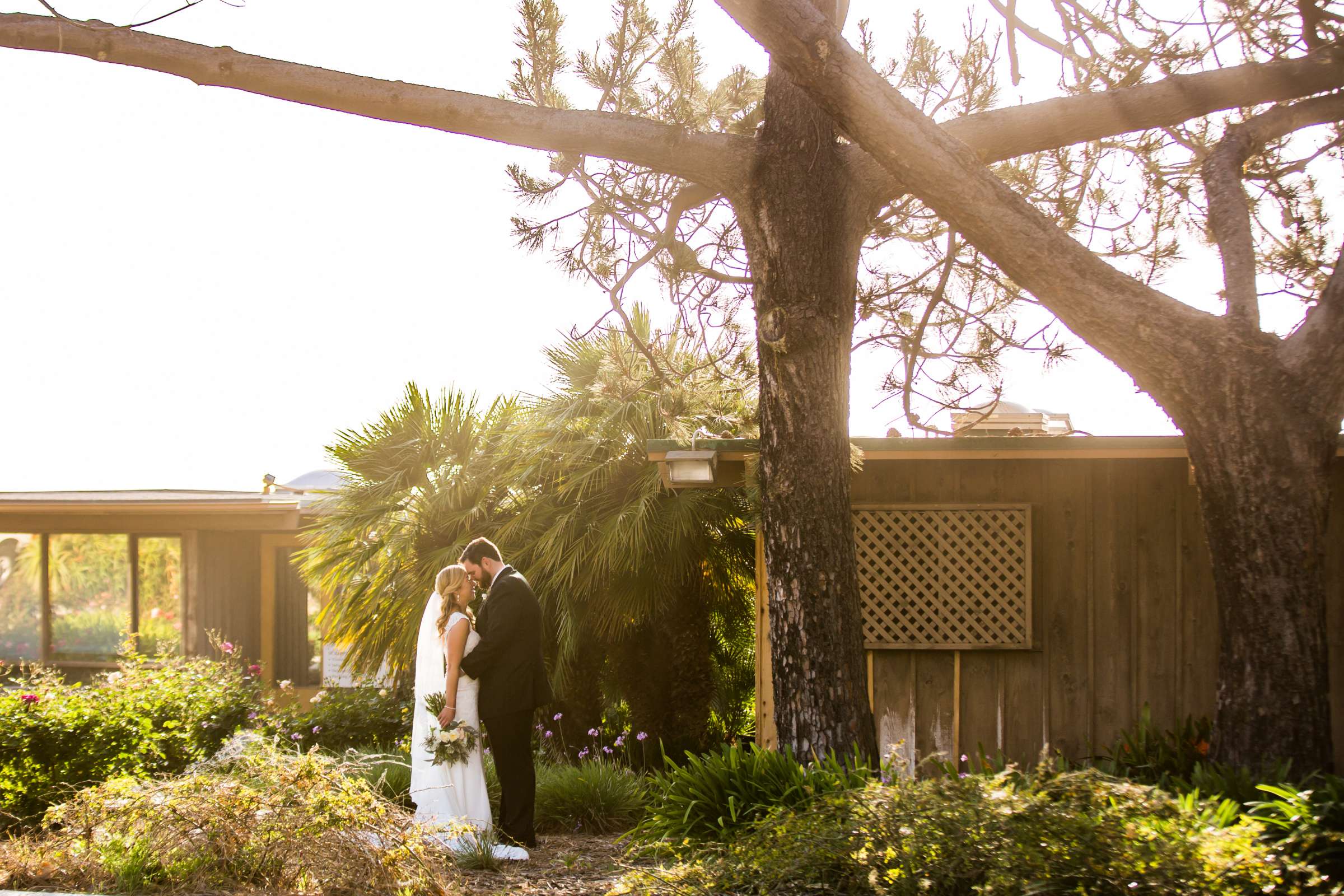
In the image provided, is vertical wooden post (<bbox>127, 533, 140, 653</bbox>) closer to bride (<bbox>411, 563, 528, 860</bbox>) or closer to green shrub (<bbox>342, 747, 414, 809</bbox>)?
green shrub (<bbox>342, 747, 414, 809</bbox>)

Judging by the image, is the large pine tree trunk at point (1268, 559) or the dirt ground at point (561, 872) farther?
the large pine tree trunk at point (1268, 559)

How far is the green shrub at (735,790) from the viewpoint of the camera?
5184 millimetres

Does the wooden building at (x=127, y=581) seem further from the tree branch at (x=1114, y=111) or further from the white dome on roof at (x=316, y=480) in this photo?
the tree branch at (x=1114, y=111)

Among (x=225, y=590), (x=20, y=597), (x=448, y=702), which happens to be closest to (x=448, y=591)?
(x=448, y=702)

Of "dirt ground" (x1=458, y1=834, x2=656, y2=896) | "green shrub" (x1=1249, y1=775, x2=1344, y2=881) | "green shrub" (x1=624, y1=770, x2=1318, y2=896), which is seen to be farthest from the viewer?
"dirt ground" (x1=458, y1=834, x2=656, y2=896)

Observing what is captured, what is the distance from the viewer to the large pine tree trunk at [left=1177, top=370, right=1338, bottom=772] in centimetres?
552

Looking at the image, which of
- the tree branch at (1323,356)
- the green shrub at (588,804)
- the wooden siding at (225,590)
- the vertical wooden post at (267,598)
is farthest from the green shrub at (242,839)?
the vertical wooden post at (267,598)

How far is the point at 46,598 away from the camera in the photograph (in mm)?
14508

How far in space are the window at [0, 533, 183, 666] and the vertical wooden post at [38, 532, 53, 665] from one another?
1 cm

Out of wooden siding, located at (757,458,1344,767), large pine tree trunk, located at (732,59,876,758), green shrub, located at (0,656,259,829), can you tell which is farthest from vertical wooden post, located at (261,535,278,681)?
large pine tree trunk, located at (732,59,876,758)

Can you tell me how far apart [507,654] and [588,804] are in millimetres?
1295

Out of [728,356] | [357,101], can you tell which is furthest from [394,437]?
[357,101]

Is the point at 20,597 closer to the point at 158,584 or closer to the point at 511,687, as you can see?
the point at 158,584

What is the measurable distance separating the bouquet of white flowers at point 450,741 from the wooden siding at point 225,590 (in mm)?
8165
